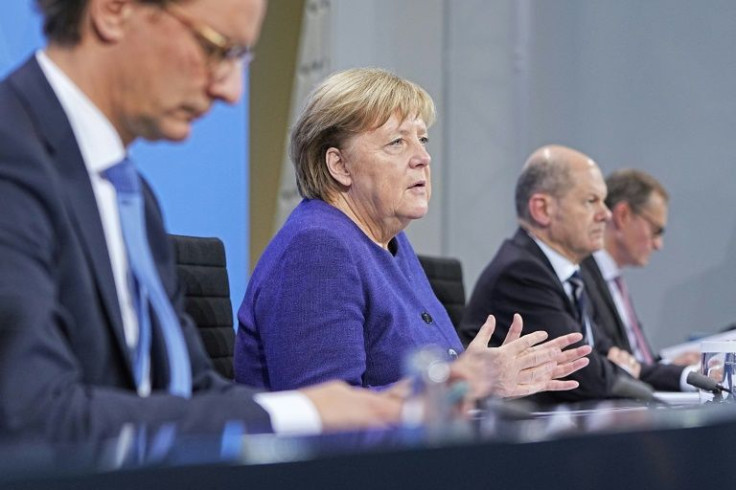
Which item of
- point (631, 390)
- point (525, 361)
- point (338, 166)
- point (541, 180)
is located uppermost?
point (541, 180)

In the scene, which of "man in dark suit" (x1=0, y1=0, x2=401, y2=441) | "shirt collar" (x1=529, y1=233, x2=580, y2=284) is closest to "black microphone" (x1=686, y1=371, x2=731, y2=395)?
"man in dark suit" (x1=0, y1=0, x2=401, y2=441)

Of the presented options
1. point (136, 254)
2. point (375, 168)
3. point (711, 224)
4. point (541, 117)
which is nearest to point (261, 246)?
point (541, 117)

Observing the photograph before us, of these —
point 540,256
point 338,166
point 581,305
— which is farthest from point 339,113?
point 581,305

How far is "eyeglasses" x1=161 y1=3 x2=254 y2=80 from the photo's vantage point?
4.09 feet

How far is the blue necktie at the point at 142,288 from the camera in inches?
51.6

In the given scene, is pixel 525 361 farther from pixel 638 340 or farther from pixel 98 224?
pixel 638 340

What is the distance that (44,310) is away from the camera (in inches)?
44.3

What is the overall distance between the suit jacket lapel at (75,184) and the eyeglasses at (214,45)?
0.55 ft

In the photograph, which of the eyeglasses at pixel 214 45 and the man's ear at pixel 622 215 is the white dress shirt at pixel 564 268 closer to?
the man's ear at pixel 622 215

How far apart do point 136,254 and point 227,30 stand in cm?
27

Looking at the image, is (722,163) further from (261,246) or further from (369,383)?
(369,383)

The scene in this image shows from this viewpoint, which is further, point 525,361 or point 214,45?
point 525,361

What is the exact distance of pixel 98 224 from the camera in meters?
1.27

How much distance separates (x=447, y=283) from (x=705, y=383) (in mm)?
1385
